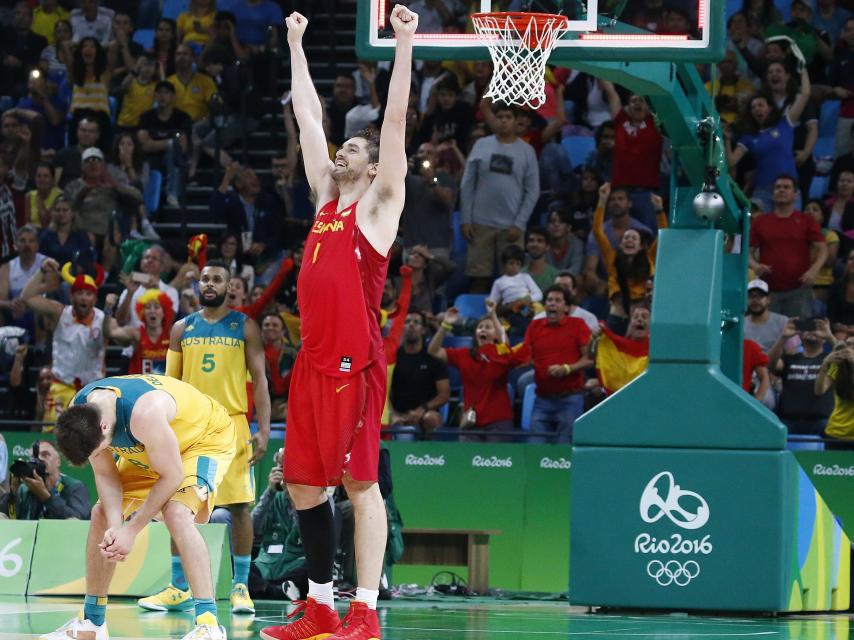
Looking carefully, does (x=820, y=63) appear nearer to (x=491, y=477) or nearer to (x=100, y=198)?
(x=491, y=477)

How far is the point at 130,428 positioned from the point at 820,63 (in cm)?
1263

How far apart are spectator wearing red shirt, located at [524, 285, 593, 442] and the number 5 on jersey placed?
4352mm

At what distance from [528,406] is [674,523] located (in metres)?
4.66

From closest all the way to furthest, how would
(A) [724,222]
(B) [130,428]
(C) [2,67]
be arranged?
(B) [130,428]
(A) [724,222]
(C) [2,67]

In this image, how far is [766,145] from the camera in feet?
55.3

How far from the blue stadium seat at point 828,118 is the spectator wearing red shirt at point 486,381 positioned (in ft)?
16.4

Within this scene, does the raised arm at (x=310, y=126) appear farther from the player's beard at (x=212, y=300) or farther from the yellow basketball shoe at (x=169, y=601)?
the yellow basketball shoe at (x=169, y=601)

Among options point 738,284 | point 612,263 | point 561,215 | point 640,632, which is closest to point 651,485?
point 640,632

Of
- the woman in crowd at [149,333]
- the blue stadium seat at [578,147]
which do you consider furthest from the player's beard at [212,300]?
the blue stadium seat at [578,147]

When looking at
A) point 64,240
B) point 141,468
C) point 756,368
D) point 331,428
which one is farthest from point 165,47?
point 331,428

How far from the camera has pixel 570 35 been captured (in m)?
9.13

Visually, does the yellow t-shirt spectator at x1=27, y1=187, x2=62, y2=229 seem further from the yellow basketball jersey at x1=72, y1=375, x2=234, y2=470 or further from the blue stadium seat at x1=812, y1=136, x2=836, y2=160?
the yellow basketball jersey at x1=72, y1=375, x2=234, y2=470

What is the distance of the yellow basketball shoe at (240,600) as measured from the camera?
10453 mm

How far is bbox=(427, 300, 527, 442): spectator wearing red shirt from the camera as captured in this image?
48.8ft
